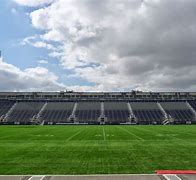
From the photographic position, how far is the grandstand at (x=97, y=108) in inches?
3487

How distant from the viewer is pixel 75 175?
11555 mm

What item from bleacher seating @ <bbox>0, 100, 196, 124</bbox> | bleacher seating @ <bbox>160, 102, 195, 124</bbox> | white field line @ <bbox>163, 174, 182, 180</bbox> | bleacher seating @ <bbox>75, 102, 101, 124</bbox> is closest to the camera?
white field line @ <bbox>163, 174, 182, 180</bbox>

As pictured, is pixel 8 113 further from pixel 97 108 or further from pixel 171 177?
pixel 171 177

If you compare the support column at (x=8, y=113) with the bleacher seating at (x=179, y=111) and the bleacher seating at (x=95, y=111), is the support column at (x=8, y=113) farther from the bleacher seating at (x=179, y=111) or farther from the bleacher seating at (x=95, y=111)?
the bleacher seating at (x=179, y=111)

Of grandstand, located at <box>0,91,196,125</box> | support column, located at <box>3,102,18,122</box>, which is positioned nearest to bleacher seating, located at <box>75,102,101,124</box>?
grandstand, located at <box>0,91,196,125</box>

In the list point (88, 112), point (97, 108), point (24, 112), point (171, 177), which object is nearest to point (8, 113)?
point (24, 112)

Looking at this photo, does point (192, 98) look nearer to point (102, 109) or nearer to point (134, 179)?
point (102, 109)

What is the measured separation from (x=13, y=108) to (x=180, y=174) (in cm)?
9210

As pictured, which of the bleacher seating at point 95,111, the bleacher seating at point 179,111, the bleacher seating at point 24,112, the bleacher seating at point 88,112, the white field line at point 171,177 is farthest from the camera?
the bleacher seating at point 88,112

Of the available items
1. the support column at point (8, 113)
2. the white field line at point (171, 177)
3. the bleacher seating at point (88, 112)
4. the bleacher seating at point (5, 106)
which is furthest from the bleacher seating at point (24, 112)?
the white field line at point (171, 177)

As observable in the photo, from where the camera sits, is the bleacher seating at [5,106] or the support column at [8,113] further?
the bleacher seating at [5,106]

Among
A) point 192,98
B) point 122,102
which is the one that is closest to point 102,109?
point 122,102

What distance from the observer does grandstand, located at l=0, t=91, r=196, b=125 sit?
291 ft

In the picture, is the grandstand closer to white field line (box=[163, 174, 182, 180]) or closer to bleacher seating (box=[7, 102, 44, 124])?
bleacher seating (box=[7, 102, 44, 124])
